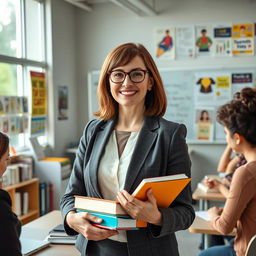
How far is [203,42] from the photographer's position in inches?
223

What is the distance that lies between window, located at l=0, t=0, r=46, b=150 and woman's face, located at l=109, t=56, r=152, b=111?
10.9ft

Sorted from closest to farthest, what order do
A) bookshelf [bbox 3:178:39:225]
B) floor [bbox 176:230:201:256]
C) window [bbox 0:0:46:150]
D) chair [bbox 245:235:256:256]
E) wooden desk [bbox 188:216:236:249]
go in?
1. chair [bbox 245:235:256:256]
2. wooden desk [bbox 188:216:236:249]
3. floor [bbox 176:230:201:256]
4. window [bbox 0:0:46:150]
5. bookshelf [bbox 3:178:39:225]

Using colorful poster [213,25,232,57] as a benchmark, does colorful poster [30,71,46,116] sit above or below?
below

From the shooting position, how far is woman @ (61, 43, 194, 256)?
1285 millimetres

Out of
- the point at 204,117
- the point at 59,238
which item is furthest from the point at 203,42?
the point at 59,238

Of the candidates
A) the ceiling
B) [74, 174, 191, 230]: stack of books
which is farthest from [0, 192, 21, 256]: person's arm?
the ceiling

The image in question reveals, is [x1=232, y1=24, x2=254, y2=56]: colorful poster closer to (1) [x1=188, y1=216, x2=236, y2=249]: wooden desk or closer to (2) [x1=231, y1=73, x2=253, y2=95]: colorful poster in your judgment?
(2) [x1=231, y1=73, x2=253, y2=95]: colorful poster

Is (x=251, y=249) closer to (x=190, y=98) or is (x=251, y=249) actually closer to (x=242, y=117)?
(x=242, y=117)

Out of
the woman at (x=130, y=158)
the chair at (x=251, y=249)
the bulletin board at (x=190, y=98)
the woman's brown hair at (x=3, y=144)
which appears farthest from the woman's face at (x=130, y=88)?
the bulletin board at (x=190, y=98)

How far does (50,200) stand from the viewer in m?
5.02

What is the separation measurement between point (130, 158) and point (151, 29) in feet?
15.7

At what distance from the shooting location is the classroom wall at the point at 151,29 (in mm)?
5602

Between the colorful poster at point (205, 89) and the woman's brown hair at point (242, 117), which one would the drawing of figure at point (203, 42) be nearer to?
the colorful poster at point (205, 89)

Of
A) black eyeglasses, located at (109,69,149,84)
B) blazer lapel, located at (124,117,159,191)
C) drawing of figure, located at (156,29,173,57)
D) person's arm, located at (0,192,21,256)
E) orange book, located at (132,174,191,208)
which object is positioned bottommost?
person's arm, located at (0,192,21,256)
